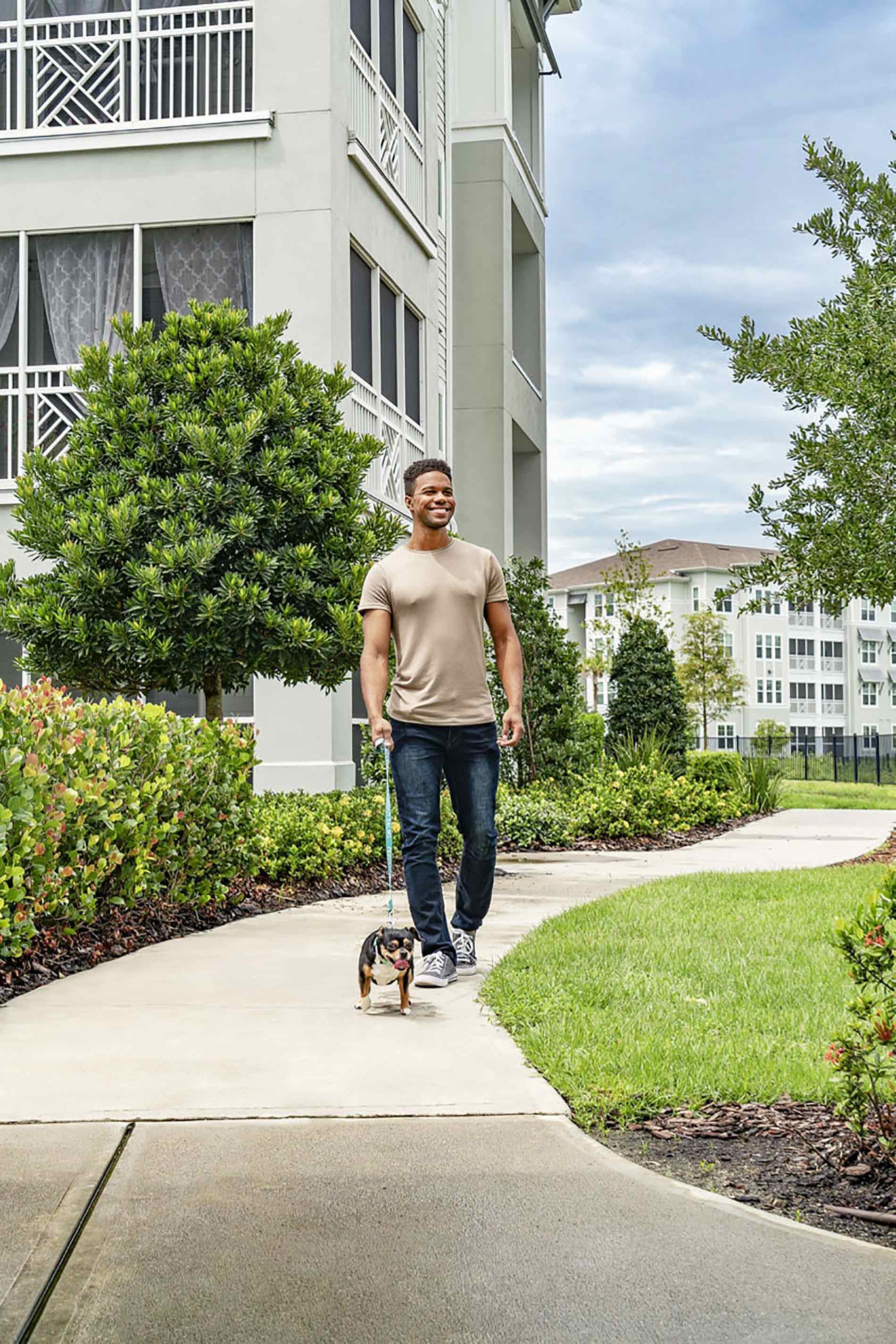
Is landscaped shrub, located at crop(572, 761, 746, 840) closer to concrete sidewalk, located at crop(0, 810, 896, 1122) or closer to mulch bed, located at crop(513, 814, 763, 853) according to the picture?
mulch bed, located at crop(513, 814, 763, 853)

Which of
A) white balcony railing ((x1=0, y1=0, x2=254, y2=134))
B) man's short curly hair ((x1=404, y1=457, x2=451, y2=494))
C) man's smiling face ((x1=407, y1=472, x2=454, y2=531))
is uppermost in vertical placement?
white balcony railing ((x1=0, y1=0, x2=254, y2=134))

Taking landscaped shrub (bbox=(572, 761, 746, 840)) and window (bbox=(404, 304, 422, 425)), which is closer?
landscaped shrub (bbox=(572, 761, 746, 840))

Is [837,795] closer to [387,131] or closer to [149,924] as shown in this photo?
[387,131]

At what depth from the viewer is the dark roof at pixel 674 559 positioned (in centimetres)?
7575

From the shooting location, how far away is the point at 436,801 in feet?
19.4

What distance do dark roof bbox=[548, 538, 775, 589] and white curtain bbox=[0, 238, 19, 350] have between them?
2317 inches

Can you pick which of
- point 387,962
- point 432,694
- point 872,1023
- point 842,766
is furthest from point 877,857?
point 842,766

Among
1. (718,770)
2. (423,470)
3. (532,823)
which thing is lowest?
(532,823)

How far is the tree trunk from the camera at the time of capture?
1019cm

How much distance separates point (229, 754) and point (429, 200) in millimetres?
11600

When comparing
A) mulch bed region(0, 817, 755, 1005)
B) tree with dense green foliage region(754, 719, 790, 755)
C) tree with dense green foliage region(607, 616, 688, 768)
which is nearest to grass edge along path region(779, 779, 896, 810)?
tree with dense green foliage region(754, 719, 790, 755)

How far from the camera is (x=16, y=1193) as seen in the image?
10.7 ft

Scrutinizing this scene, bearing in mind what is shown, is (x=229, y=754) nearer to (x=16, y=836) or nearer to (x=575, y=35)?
(x=16, y=836)

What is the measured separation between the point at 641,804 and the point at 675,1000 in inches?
363
